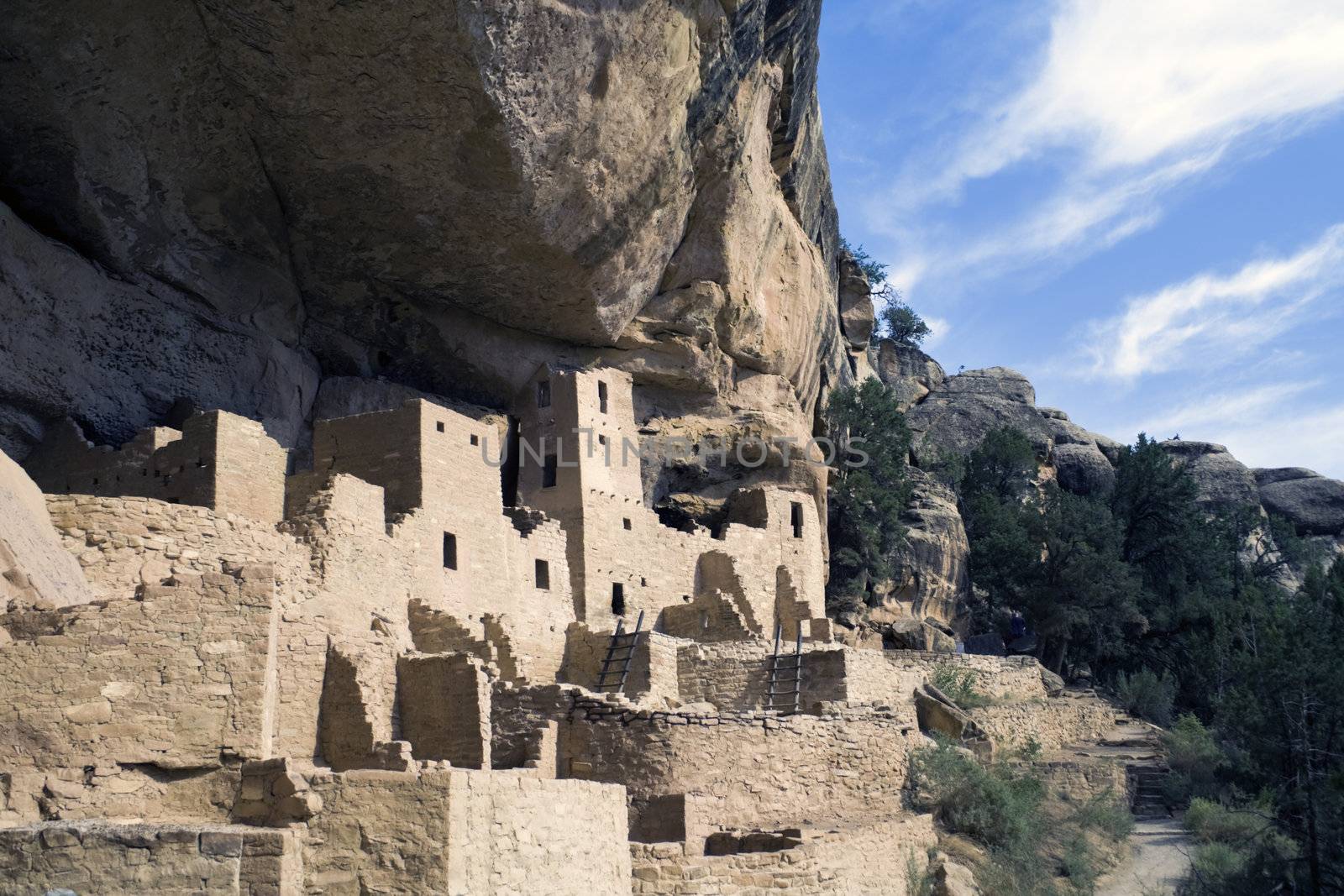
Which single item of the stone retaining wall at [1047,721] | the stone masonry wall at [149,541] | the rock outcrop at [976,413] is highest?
the rock outcrop at [976,413]

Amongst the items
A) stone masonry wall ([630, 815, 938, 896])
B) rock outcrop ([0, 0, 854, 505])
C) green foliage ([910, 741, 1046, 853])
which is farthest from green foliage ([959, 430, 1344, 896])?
rock outcrop ([0, 0, 854, 505])

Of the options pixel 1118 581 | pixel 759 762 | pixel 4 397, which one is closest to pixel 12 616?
pixel 759 762

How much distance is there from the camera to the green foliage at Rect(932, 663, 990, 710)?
2720cm

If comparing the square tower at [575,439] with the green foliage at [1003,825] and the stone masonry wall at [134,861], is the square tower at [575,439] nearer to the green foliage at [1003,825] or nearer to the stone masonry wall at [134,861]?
the green foliage at [1003,825]

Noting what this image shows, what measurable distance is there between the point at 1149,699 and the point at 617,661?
56.3 feet

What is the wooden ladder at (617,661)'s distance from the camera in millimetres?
20391

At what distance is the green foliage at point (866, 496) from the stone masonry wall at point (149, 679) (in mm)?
23446

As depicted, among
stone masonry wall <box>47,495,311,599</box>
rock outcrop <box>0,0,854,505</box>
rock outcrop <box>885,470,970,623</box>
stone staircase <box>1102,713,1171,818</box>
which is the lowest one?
stone staircase <box>1102,713,1171,818</box>

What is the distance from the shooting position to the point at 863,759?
18.5 meters

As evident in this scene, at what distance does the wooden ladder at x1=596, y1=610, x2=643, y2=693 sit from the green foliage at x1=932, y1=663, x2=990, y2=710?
26.5 feet

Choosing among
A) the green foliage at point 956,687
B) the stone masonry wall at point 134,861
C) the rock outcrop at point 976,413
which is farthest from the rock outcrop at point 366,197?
the rock outcrop at point 976,413

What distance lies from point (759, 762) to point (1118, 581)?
22736 millimetres

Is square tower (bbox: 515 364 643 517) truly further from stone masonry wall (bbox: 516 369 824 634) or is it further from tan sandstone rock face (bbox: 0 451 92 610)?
tan sandstone rock face (bbox: 0 451 92 610)

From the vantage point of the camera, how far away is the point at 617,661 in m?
20.9
